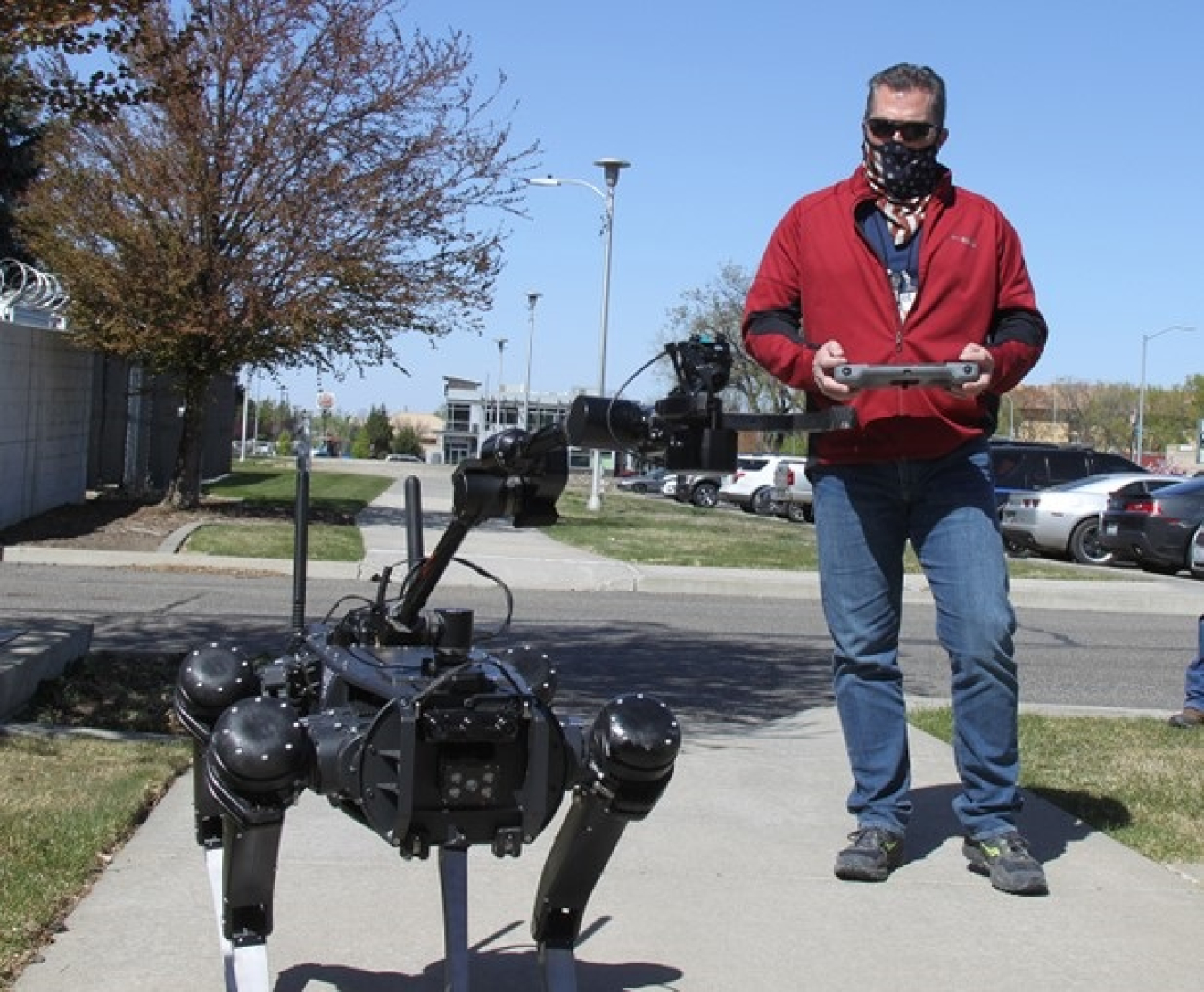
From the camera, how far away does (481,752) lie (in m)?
A: 2.91

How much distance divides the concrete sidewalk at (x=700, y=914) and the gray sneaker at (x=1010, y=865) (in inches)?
1.5

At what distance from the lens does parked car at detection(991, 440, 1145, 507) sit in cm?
2500

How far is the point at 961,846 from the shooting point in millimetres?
4910

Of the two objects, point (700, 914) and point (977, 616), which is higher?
point (977, 616)

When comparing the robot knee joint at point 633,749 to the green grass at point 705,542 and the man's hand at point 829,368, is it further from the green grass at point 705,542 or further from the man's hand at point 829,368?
the green grass at point 705,542

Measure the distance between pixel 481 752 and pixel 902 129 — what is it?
2359 mm

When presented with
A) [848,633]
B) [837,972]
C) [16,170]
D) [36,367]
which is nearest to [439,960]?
[837,972]

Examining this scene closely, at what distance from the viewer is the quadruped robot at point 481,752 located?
2.82m

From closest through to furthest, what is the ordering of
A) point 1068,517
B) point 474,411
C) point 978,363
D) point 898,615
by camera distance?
point 978,363, point 898,615, point 1068,517, point 474,411

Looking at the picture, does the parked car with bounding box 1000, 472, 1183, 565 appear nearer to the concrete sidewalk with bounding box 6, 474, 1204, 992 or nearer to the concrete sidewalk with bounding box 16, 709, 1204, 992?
the concrete sidewalk with bounding box 6, 474, 1204, 992

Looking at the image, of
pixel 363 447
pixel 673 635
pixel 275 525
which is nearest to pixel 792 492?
pixel 275 525

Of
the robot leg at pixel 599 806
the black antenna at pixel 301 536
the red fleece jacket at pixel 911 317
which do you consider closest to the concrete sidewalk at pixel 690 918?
the robot leg at pixel 599 806

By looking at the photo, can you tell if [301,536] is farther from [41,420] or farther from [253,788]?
[41,420]

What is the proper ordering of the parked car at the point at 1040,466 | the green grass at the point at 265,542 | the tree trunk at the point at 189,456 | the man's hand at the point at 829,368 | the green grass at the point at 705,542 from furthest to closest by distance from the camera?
the parked car at the point at 1040,466 → the tree trunk at the point at 189,456 → the green grass at the point at 705,542 → the green grass at the point at 265,542 → the man's hand at the point at 829,368
